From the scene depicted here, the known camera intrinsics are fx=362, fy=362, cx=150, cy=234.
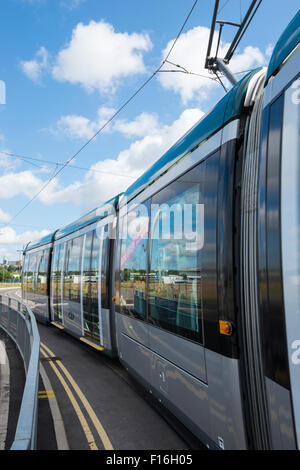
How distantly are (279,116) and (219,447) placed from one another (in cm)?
285

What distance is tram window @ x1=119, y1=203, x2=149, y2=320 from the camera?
559 cm

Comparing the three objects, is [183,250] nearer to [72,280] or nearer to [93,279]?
Answer: [93,279]

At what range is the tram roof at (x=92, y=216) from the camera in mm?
8016

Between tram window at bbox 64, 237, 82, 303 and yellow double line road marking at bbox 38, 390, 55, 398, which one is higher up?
tram window at bbox 64, 237, 82, 303

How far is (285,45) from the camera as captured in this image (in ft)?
8.61

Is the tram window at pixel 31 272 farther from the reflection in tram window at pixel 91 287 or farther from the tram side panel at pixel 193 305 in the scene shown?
the tram side panel at pixel 193 305

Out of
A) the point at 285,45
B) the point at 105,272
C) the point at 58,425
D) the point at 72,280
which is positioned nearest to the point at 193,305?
the point at 285,45

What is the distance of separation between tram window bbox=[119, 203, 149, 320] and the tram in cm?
6

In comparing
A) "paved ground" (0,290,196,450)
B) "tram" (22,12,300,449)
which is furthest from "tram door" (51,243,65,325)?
"tram" (22,12,300,449)

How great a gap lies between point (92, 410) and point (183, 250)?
10.5ft

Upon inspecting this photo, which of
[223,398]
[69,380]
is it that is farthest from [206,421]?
[69,380]

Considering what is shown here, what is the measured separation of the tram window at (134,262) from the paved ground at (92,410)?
4.62 ft

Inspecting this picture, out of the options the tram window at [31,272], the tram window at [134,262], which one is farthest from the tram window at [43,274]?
the tram window at [134,262]

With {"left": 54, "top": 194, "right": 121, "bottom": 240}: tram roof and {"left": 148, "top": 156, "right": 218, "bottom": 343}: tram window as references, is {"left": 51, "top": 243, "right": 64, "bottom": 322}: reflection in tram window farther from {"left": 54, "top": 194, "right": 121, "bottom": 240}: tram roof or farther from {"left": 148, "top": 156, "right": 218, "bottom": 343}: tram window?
{"left": 148, "top": 156, "right": 218, "bottom": 343}: tram window
